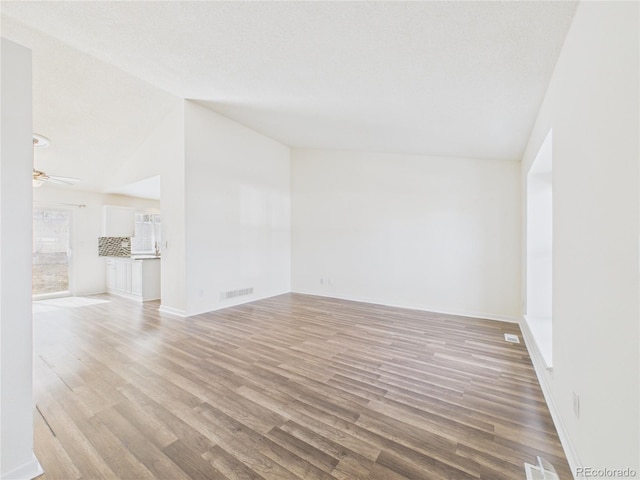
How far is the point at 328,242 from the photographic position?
18.6ft

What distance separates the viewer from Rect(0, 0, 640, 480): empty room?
1.31 metres

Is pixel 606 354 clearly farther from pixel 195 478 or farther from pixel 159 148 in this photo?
pixel 159 148

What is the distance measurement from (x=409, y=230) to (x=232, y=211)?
3211 millimetres

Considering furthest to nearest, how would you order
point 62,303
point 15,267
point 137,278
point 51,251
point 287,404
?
point 51,251 < point 137,278 < point 62,303 < point 287,404 < point 15,267

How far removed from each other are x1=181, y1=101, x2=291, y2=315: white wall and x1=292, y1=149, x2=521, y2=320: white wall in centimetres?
52

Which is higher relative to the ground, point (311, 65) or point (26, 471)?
point (311, 65)

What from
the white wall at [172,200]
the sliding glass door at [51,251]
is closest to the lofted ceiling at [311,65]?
the white wall at [172,200]

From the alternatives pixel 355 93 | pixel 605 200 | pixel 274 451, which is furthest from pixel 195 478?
pixel 355 93

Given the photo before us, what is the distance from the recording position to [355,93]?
287 cm

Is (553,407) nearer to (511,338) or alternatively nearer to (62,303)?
(511,338)

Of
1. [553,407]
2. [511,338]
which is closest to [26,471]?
[553,407]

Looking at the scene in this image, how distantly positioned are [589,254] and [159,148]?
215 inches

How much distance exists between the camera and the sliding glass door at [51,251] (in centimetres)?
548

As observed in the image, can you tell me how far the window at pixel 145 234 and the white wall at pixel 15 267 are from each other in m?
5.78
